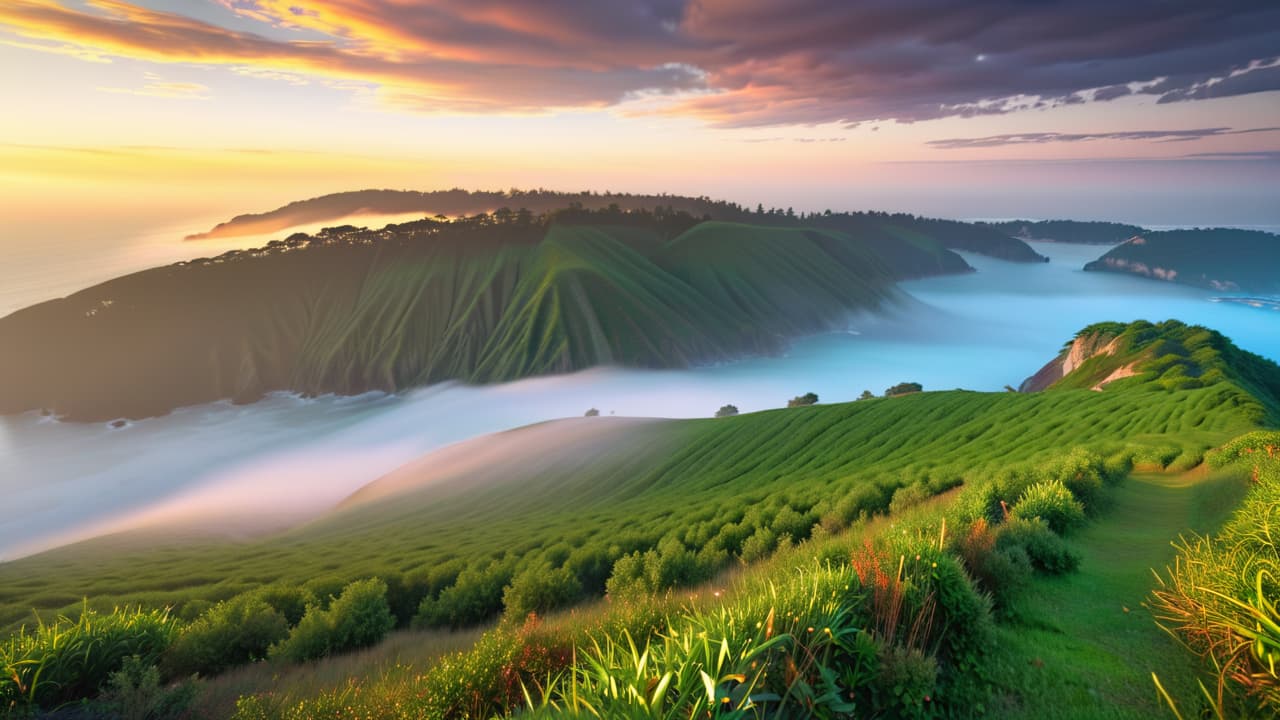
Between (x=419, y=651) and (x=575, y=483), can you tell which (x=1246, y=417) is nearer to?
(x=419, y=651)

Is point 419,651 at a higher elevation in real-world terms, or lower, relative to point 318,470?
higher

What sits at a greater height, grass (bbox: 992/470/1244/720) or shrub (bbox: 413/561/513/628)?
grass (bbox: 992/470/1244/720)

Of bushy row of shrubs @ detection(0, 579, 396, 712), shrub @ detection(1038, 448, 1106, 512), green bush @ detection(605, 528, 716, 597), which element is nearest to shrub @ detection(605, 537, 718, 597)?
green bush @ detection(605, 528, 716, 597)

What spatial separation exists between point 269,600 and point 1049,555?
2261cm

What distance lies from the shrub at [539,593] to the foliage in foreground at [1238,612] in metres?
12.2

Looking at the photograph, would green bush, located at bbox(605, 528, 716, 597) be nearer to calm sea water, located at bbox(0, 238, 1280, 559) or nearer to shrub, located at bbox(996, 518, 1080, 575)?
shrub, located at bbox(996, 518, 1080, 575)

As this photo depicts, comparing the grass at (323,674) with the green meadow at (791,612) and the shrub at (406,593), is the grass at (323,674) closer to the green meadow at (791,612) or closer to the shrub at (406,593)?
the green meadow at (791,612)

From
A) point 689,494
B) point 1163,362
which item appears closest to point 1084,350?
point 1163,362

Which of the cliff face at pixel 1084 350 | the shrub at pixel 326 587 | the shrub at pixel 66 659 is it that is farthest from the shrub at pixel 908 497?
the cliff face at pixel 1084 350

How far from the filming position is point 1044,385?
395 feet

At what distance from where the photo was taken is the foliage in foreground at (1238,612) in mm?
4785

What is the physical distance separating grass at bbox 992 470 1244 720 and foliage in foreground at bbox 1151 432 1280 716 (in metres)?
0.35

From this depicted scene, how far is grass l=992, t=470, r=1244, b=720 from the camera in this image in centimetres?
565

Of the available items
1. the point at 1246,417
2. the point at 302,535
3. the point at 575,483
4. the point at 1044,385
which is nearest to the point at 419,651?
the point at 1246,417
